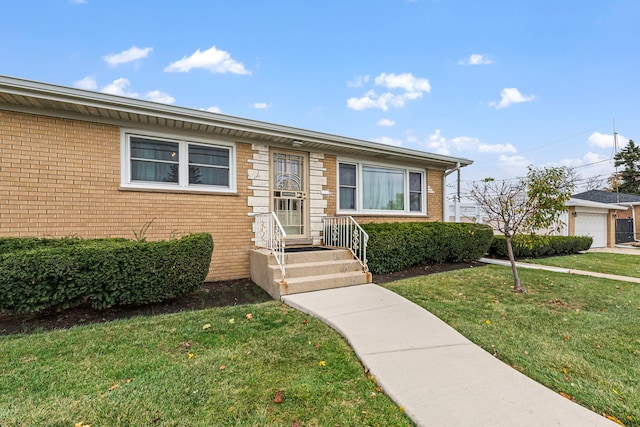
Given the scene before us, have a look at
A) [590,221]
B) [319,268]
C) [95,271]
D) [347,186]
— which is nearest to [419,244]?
[347,186]

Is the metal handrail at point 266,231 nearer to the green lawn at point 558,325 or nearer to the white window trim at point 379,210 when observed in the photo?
the white window trim at point 379,210

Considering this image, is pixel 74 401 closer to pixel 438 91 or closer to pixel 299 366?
pixel 299 366

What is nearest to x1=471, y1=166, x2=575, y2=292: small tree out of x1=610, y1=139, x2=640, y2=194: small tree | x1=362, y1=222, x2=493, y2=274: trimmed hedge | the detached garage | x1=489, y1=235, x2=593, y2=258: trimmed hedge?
x1=362, y1=222, x2=493, y2=274: trimmed hedge

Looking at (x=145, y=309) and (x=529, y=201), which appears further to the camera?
(x=529, y=201)

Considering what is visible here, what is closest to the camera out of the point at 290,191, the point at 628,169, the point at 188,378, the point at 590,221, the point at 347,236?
the point at 188,378

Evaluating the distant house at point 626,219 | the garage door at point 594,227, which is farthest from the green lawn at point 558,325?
the distant house at point 626,219

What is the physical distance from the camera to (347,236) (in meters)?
6.55

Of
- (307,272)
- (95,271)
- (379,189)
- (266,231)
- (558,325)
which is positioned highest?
(379,189)

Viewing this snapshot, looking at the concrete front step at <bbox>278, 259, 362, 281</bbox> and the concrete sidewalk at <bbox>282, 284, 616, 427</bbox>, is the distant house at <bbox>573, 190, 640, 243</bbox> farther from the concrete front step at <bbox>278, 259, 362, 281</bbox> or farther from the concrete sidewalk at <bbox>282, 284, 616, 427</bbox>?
the concrete sidewalk at <bbox>282, 284, 616, 427</bbox>

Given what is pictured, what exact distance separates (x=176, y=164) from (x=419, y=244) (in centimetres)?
569

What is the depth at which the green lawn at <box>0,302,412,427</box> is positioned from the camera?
6.52 ft

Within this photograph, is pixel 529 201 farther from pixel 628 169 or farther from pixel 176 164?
pixel 628 169

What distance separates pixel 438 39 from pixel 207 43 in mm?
7790

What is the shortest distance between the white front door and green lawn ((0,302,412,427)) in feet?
11.8
